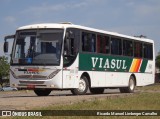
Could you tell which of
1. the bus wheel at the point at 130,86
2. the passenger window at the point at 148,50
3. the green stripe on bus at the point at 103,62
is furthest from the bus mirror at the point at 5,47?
the passenger window at the point at 148,50

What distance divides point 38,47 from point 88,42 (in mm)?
2984

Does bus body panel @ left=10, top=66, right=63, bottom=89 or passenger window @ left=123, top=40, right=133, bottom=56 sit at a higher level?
passenger window @ left=123, top=40, right=133, bottom=56

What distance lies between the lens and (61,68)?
1953 centimetres

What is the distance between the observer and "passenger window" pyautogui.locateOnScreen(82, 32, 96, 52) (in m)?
21.3

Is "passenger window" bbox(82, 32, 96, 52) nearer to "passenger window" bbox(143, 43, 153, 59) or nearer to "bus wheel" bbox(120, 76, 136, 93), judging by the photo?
"bus wheel" bbox(120, 76, 136, 93)

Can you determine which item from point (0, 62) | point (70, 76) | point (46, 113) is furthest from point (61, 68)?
point (0, 62)

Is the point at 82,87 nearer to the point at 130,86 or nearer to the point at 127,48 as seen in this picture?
the point at 127,48

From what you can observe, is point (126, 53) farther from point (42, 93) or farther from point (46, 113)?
point (46, 113)

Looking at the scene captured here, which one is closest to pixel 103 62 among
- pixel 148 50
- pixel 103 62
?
pixel 103 62

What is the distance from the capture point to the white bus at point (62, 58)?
19531 mm

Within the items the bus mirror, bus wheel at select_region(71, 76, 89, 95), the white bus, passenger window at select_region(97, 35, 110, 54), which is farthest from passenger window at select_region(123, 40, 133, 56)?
the bus mirror

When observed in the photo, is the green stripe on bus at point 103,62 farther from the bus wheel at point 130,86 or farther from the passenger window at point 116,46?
the bus wheel at point 130,86

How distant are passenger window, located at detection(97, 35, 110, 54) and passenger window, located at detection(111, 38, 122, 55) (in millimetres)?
569

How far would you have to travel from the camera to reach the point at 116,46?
80.6 ft
